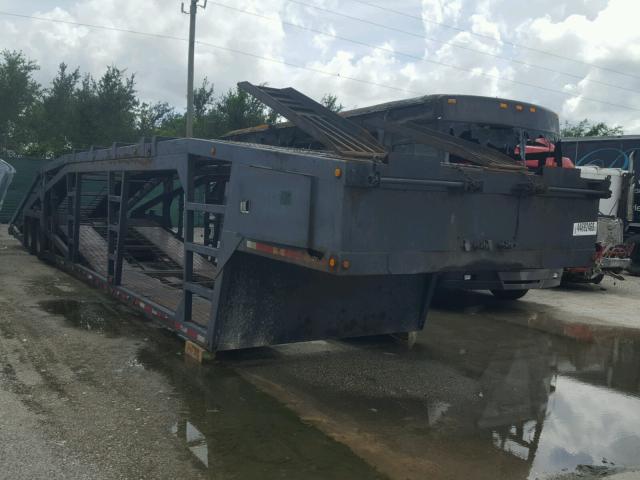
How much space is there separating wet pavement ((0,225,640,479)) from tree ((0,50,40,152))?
30.5m

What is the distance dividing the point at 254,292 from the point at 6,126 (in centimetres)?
3348

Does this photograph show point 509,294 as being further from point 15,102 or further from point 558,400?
point 15,102

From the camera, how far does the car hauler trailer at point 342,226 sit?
452cm

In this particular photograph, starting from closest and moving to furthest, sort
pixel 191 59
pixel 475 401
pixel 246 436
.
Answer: pixel 246 436 → pixel 475 401 → pixel 191 59

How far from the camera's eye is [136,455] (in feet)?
13.0

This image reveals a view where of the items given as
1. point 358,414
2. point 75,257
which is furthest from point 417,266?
point 75,257

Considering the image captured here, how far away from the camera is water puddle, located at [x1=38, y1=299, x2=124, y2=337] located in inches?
286

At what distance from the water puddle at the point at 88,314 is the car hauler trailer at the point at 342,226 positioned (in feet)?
1.22

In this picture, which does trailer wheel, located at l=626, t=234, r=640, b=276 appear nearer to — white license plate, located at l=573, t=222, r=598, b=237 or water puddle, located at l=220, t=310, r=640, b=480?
water puddle, located at l=220, t=310, r=640, b=480

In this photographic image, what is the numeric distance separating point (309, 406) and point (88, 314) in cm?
410

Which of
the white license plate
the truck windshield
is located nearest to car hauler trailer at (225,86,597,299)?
the truck windshield

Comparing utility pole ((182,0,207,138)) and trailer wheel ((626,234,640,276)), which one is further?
utility pole ((182,0,207,138))

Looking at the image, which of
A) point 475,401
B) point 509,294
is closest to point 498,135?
point 475,401

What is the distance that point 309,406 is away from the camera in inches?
200
